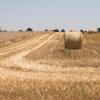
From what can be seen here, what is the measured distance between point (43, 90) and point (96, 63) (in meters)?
8.11

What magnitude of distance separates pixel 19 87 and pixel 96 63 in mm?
7928

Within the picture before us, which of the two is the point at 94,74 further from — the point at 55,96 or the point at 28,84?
the point at 55,96

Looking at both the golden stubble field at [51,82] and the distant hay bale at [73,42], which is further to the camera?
the distant hay bale at [73,42]

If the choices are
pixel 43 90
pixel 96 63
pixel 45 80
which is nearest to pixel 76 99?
pixel 43 90

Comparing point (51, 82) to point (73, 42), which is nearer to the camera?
point (51, 82)

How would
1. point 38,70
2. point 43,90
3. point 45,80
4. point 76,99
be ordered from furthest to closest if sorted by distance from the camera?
point 38,70
point 45,80
point 43,90
point 76,99

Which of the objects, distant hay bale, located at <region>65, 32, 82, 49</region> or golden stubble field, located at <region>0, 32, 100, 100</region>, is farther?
distant hay bale, located at <region>65, 32, 82, 49</region>

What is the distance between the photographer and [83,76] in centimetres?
1393

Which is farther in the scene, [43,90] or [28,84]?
[28,84]

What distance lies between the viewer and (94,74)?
14602 mm

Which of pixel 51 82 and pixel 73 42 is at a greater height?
pixel 51 82

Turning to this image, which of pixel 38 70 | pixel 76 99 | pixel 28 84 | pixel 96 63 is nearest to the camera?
pixel 76 99

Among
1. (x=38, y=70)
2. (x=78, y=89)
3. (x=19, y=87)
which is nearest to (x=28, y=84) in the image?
(x=19, y=87)

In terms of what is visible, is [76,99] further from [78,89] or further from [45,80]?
[45,80]
